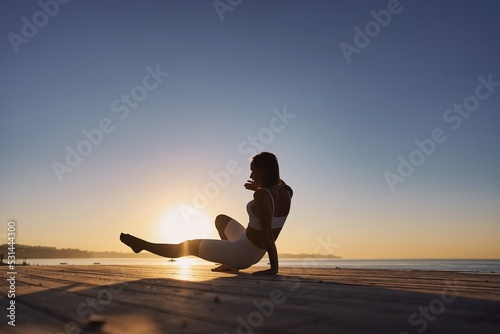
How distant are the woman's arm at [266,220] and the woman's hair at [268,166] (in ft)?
1.17

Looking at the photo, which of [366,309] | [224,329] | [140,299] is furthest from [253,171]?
[224,329]

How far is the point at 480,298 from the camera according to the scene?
221 centimetres

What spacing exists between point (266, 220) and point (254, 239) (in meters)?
0.50

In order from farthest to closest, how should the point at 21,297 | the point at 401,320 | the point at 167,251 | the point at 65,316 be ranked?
the point at 167,251
the point at 21,297
the point at 65,316
the point at 401,320

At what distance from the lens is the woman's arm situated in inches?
184

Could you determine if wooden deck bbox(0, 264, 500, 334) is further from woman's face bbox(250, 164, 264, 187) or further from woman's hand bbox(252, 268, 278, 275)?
woman's face bbox(250, 164, 264, 187)

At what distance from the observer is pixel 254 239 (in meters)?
5.04

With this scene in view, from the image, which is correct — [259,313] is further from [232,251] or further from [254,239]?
[232,251]

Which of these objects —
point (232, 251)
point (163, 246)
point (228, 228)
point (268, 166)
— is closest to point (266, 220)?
point (268, 166)

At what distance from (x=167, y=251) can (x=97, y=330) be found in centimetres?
370

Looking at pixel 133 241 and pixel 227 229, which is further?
pixel 227 229

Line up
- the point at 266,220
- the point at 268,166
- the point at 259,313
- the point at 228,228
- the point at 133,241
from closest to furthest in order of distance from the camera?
the point at 259,313 < the point at 266,220 < the point at 133,241 < the point at 268,166 < the point at 228,228

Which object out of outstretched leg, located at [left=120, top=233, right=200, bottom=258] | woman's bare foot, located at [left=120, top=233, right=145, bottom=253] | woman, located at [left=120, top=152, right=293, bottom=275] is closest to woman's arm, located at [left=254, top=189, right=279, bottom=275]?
woman, located at [left=120, top=152, right=293, bottom=275]

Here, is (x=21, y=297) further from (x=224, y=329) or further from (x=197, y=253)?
(x=197, y=253)
